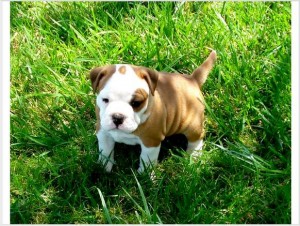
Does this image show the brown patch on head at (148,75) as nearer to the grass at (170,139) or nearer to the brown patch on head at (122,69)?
the brown patch on head at (122,69)

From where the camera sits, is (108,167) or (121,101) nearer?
(121,101)

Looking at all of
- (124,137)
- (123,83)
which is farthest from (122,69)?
(124,137)

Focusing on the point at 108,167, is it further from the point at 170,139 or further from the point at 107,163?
the point at 170,139

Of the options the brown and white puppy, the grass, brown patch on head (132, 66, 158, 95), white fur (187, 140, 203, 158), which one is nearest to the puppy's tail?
the brown and white puppy

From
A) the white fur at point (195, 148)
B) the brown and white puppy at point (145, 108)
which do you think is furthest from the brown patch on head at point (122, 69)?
the white fur at point (195, 148)

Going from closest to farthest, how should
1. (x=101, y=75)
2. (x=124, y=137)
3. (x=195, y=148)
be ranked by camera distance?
(x=101, y=75) < (x=124, y=137) < (x=195, y=148)

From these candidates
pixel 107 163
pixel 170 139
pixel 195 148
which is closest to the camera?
pixel 107 163

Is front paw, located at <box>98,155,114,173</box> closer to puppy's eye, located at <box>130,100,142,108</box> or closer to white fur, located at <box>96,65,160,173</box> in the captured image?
white fur, located at <box>96,65,160,173</box>

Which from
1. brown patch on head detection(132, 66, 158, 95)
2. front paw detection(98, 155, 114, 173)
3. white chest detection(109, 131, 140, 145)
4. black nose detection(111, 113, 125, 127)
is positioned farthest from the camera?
front paw detection(98, 155, 114, 173)
